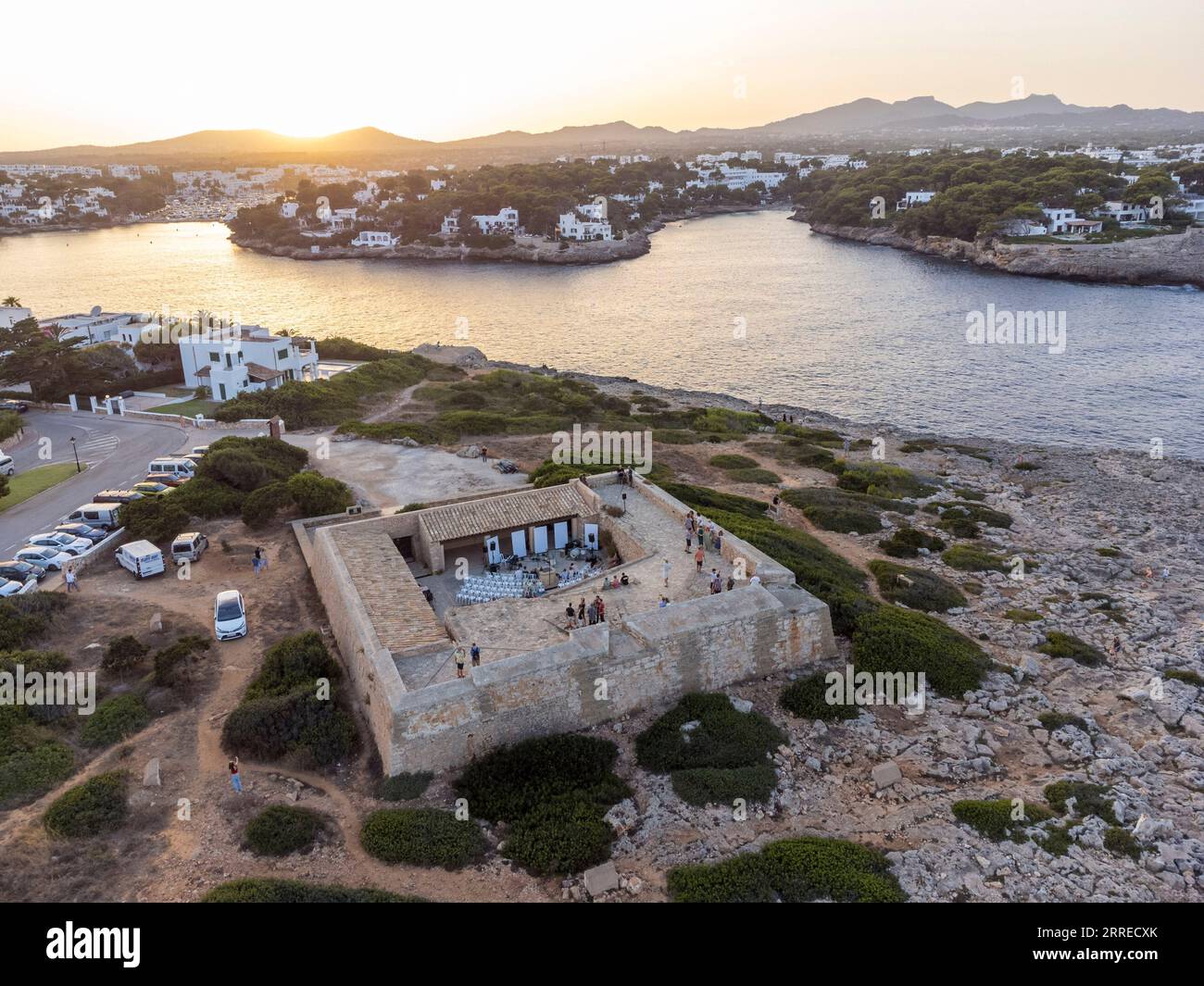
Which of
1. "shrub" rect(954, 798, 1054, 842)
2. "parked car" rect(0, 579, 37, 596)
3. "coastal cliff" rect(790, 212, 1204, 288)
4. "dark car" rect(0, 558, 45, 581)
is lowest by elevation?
"shrub" rect(954, 798, 1054, 842)

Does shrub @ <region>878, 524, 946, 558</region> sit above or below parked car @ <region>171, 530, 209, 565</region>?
below

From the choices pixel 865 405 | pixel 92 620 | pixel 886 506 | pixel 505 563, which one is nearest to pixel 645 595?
pixel 505 563

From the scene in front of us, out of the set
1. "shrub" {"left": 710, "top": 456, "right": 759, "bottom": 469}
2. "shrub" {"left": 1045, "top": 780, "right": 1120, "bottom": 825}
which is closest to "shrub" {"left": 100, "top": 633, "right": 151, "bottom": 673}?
"shrub" {"left": 1045, "top": 780, "right": 1120, "bottom": 825}

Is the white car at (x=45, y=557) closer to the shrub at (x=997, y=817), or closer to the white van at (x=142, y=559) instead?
the white van at (x=142, y=559)

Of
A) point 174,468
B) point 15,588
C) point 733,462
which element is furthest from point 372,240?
point 15,588

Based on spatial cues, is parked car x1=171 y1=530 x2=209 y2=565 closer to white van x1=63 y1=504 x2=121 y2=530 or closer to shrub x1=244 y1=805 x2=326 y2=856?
white van x1=63 y1=504 x2=121 y2=530

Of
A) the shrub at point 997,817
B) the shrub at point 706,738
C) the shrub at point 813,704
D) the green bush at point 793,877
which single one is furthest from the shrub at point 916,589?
the green bush at point 793,877

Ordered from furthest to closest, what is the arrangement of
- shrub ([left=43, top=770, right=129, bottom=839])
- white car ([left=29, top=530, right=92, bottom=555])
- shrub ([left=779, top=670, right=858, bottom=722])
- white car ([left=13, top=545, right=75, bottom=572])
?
white car ([left=29, top=530, right=92, bottom=555])
white car ([left=13, top=545, right=75, bottom=572])
shrub ([left=779, top=670, right=858, bottom=722])
shrub ([left=43, top=770, right=129, bottom=839])
